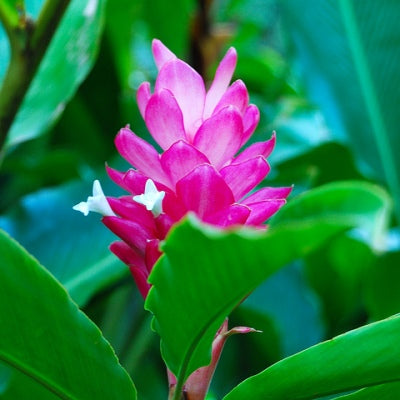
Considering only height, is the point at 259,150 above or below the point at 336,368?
above

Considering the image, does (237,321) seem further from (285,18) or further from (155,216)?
(155,216)

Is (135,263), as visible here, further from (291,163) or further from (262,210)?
(291,163)

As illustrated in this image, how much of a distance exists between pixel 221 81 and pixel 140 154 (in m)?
0.09

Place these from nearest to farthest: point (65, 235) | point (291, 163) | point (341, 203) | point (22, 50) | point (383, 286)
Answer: point (22, 50) < point (341, 203) < point (65, 235) < point (383, 286) < point (291, 163)

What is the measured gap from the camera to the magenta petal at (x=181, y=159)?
45 cm

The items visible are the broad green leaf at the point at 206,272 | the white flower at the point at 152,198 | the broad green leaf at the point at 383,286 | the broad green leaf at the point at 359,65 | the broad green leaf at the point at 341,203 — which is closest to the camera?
the broad green leaf at the point at 206,272

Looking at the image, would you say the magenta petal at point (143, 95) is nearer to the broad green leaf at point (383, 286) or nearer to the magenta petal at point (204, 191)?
the magenta petal at point (204, 191)

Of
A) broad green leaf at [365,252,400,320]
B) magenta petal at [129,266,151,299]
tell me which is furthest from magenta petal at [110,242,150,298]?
broad green leaf at [365,252,400,320]

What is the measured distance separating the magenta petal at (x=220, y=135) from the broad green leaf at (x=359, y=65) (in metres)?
0.85

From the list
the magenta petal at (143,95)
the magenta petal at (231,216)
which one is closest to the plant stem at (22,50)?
the magenta petal at (143,95)

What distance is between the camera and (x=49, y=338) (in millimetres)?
458

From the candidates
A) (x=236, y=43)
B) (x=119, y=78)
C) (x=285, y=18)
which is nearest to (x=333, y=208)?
(x=285, y=18)

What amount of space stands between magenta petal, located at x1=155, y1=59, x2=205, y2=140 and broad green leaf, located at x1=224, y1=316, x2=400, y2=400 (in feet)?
0.60

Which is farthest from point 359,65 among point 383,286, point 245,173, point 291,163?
point 245,173
